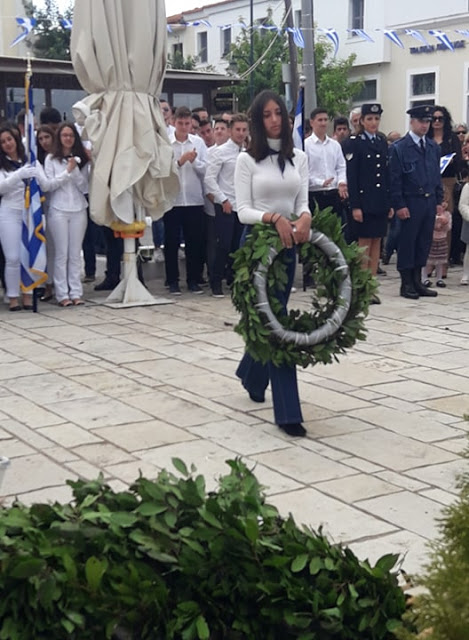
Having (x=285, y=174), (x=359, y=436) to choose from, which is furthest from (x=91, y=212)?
(x=359, y=436)

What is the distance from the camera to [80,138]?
10461mm

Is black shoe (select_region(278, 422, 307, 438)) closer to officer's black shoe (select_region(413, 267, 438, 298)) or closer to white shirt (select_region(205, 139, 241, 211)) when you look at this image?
white shirt (select_region(205, 139, 241, 211))

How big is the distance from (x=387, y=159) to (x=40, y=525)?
847 centimetres

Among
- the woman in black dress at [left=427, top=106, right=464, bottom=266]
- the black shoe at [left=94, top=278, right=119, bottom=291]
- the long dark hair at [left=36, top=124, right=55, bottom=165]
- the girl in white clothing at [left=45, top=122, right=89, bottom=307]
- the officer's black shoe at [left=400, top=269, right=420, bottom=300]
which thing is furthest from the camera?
the woman in black dress at [left=427, top=106, right=464, bottom=266]

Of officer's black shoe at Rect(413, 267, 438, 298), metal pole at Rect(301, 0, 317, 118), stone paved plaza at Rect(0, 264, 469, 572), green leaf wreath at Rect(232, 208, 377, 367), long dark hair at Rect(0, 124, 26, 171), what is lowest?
stone paved plaza at Rect(0, 264, 469, 572)

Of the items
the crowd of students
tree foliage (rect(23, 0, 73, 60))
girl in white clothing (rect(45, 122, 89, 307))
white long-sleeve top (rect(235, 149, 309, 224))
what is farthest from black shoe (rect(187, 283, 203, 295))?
tree foliage (rect(23, 0, 73, 60))

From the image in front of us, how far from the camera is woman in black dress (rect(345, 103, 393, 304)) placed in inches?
424

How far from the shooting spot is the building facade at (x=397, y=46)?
1304 inches

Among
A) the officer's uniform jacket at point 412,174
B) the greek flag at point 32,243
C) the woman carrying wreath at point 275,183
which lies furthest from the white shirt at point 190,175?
the woman carrying wreath at point 275,183

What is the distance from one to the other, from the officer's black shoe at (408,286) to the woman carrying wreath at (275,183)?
477 centimetres

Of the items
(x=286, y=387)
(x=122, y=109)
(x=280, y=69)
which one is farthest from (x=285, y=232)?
(x=280, y=69)

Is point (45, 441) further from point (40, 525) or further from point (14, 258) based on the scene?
point (14, 258)

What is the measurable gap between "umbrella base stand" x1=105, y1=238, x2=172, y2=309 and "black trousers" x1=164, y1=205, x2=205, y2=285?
670 mm

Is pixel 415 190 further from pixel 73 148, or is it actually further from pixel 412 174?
pixel 73 148
